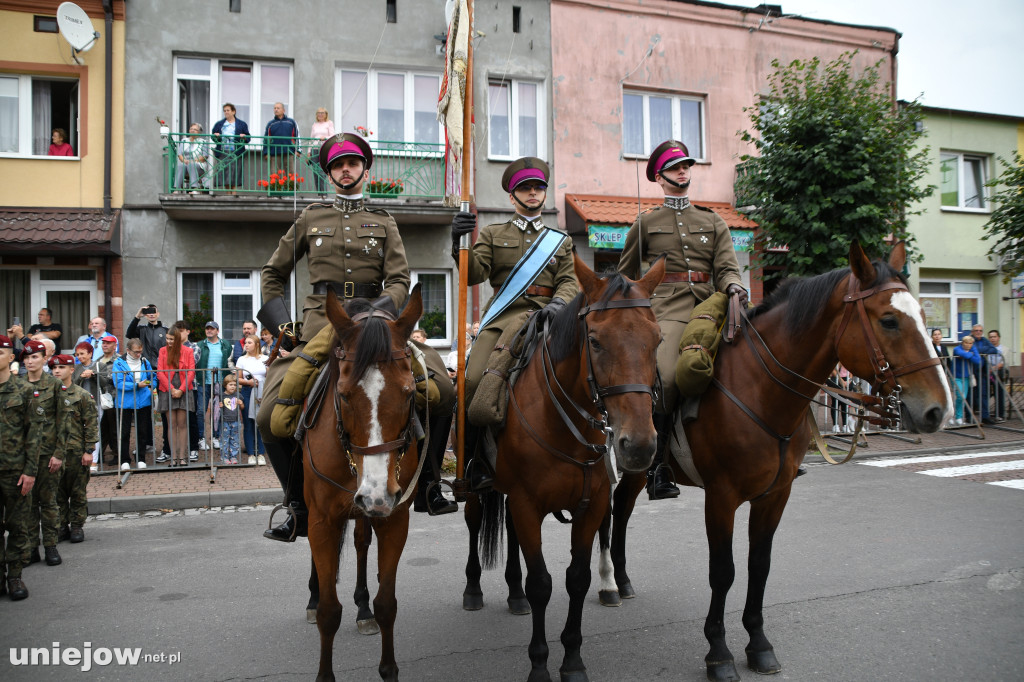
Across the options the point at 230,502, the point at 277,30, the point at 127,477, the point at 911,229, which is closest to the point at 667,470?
the point at 230,502

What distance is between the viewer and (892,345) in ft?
12.3

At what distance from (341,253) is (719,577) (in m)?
3.07

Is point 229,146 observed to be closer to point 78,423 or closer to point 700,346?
point 78,423

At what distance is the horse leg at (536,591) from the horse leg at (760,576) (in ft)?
4.06

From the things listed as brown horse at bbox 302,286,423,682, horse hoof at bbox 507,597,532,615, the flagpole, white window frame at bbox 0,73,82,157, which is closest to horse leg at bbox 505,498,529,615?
horse hoof at bbox 507,597,532,615

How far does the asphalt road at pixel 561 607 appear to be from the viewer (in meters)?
4.11

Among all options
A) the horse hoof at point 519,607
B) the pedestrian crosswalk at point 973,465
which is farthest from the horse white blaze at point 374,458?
the pedestrian crosswalk at point 973,465

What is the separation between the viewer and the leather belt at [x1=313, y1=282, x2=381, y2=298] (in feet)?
14.9

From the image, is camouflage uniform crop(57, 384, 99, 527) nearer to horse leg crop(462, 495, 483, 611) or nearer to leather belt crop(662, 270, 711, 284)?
horse leg crop(462, 495, 483, 611)

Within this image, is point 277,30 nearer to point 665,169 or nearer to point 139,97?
point 139,97

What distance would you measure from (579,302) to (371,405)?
130cm

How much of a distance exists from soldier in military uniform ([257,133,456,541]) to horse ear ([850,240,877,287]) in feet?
8.09

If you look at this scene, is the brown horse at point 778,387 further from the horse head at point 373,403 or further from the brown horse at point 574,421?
the horse head at point 373,403

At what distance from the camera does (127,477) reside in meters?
9.46
